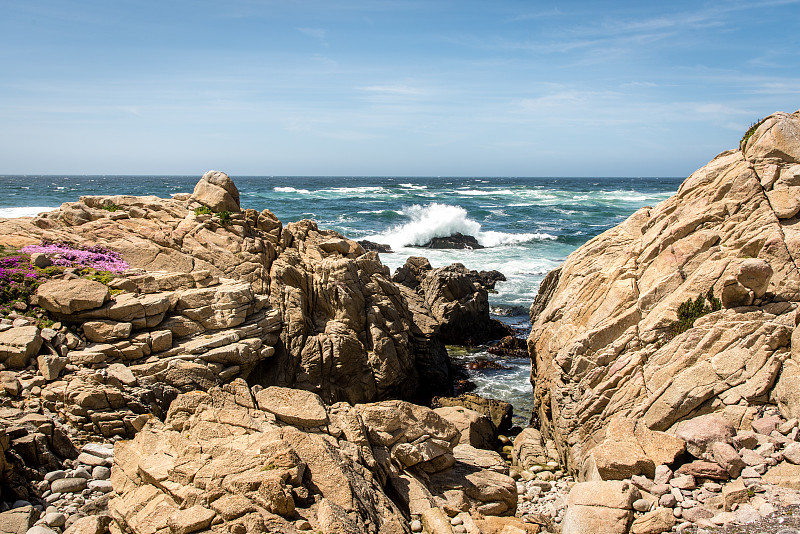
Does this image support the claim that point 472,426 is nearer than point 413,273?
Yes

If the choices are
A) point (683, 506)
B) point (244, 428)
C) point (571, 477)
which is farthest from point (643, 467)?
point (244, 428)

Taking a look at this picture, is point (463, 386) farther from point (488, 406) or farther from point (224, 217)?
point (224, 217)

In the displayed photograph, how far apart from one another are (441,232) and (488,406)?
3634cm

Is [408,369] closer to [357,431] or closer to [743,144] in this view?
[357,431]

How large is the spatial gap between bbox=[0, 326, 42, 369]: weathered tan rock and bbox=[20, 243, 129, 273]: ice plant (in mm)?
3381

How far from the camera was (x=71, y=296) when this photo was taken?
12.1 m

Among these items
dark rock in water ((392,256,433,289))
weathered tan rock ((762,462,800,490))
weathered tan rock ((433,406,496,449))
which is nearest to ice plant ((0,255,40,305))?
weathered tan rock ((433,406,496,449))

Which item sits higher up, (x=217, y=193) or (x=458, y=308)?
(x=217, y=193)

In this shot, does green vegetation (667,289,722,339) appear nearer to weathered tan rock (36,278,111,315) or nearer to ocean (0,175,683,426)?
ocean (0,175,683,426)

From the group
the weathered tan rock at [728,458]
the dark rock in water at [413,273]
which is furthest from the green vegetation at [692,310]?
the dark rock in water at [413,273]

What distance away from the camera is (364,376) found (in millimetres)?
16109

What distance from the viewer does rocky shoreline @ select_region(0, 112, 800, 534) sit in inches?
296

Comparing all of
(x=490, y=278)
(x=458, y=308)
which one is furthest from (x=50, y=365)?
(x=490, y=278)

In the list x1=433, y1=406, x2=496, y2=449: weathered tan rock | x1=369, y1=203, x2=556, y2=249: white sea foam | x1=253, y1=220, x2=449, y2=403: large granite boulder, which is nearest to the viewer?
x1=433, y1=406, x2=496, y2=449: weathered tan rock
